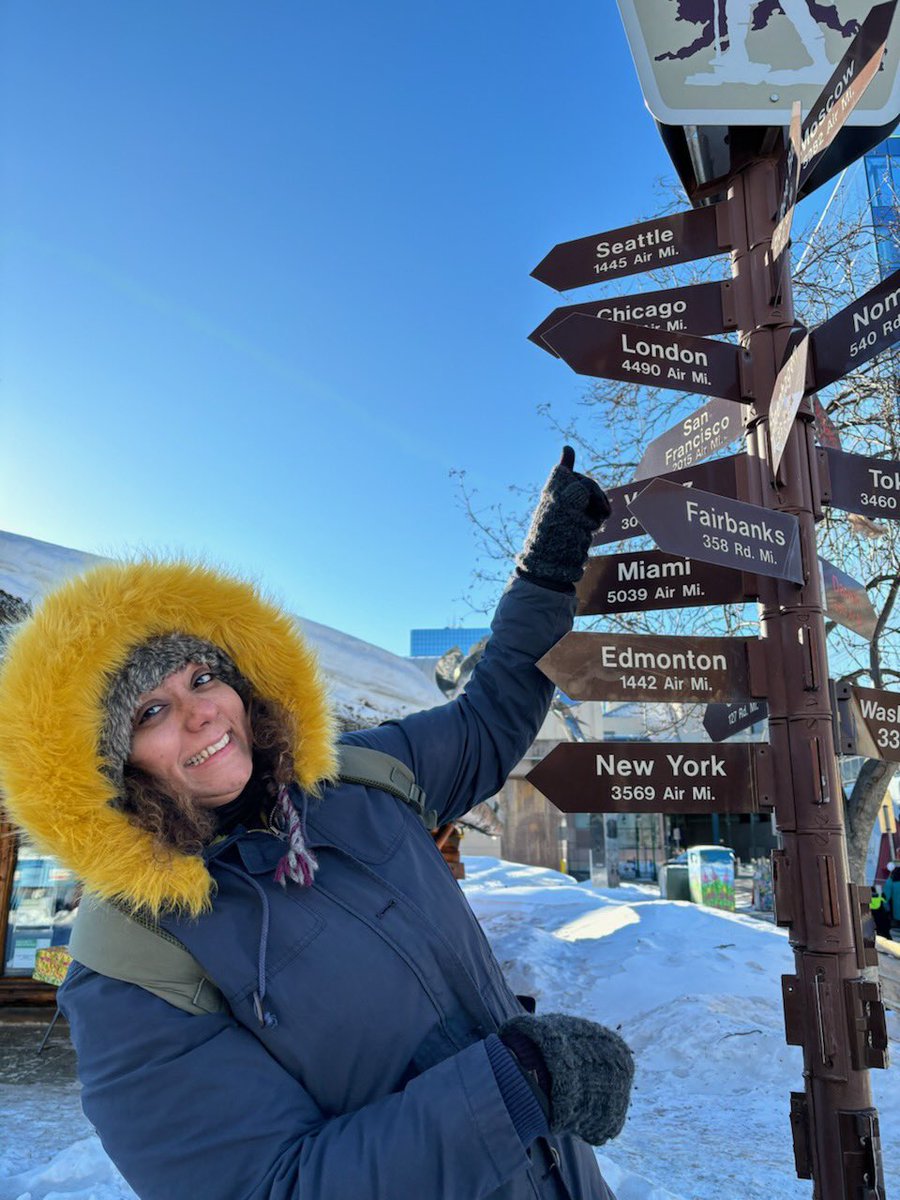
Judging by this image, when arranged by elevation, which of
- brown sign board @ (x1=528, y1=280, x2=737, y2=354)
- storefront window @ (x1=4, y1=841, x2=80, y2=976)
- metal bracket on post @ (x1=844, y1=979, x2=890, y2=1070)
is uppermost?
brown sign board @ (x1=528, y1=280, x2=737, y2=354)

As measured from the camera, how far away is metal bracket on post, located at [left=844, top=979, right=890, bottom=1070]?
2256mm

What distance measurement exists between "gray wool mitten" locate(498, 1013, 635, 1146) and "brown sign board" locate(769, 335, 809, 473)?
1.71m

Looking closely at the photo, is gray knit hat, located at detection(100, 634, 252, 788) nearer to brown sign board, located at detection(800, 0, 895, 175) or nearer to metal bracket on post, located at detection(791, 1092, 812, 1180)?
metal bracket on post, located at detection(791, 1092, 812, 1180)

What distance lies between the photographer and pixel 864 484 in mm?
2668

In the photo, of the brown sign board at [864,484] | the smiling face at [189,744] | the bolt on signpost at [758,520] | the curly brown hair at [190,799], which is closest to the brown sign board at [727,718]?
the bolt on signpost at [758,520]

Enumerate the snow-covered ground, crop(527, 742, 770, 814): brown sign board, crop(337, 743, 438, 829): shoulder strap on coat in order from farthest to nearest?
1. the snow-covered ground
2. crop(527, 742, 770, 814): brown sign board
3. crop(337, 743, 438, 829): shoulder strap on coat

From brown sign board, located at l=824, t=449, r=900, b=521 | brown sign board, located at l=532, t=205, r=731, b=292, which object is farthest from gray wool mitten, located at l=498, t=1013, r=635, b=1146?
brown sign board, located at l=532, t=205, r=731, b=292

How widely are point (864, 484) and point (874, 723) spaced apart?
74 centimetres

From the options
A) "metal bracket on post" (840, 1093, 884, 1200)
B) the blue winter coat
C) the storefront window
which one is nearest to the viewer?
the blue winter coat

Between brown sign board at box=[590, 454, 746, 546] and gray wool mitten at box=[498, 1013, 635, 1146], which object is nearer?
gray wool mitten at box=[498, 1013, 635, 1146]

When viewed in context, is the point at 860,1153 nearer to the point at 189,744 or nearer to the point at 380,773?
the point at 380,773

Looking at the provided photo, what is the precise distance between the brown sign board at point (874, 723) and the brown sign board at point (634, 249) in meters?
1.57

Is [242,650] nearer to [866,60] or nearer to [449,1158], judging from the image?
[449,1158]

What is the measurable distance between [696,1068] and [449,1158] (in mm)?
6123
